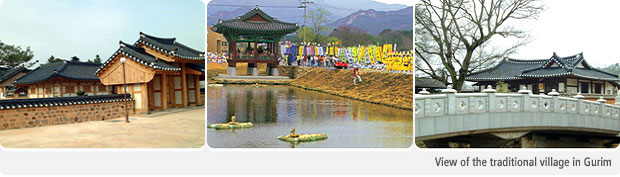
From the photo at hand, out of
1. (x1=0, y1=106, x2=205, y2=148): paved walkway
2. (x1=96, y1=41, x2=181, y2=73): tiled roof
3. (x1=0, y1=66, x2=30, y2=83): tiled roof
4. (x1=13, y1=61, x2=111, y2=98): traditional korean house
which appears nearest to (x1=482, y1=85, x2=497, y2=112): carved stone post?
(x1=0, y1=106, x2=205, y2=148): paved walkway

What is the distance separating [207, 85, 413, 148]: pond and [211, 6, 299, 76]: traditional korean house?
1.28ft

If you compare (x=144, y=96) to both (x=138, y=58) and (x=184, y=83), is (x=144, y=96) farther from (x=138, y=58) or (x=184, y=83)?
(x=184, y=83)

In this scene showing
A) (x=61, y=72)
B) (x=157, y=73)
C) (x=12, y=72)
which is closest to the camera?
(x=157, y=73)

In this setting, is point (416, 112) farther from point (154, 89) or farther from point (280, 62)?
point (154, 89)

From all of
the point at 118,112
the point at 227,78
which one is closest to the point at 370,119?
the point at 227,78

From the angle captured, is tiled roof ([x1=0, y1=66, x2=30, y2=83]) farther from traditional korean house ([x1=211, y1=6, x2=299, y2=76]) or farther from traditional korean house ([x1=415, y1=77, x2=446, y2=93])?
traditional korean house ([x1=415, y1=77, x2=446, y2=93])

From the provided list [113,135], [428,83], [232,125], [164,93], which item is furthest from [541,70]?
[164,93]

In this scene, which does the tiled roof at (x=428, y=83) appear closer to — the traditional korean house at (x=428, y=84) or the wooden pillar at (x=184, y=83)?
the traditional korean house at (x=428, y=84)

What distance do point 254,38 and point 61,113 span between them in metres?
3.64

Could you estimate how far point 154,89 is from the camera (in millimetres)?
8891

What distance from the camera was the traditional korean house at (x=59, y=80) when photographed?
10.7 m

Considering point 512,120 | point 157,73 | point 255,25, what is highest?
point 255,25

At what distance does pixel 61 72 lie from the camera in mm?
10766

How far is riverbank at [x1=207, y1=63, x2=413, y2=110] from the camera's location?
5309 mm
